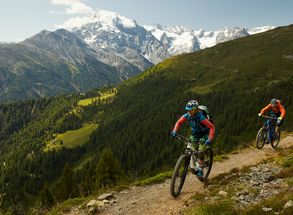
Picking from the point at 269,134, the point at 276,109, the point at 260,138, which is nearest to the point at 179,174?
the point at 269,134

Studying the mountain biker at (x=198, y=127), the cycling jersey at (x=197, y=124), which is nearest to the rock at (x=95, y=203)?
the mountain biker at (x=198, y=127)

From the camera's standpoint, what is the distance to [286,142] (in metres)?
29.2

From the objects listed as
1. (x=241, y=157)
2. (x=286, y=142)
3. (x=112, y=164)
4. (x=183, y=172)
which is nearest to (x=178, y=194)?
(x=183, y=172)

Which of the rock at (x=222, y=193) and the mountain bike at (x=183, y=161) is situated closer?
the rock at (x=222, y=193)

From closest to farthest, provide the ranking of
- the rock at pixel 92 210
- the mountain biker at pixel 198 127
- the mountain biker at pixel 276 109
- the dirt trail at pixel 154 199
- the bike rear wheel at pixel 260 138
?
1. the dirt trail at pixel 154 199
2. the rock at pixel 92 210
3. the mountain biker at pixel 198 127
4. the mountain biker at pixel 276 109
5. the bike rear wheel at pixel 260 138

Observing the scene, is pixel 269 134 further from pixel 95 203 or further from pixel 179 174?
pixel 95 203

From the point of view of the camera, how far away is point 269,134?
85.9ft

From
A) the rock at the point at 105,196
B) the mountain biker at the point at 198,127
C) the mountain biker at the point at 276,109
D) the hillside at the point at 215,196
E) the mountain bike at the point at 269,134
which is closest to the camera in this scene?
the hillside at the point at 215,196

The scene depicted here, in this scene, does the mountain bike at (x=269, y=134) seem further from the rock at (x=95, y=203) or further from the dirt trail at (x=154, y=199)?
the rock at (x=95, y=203)

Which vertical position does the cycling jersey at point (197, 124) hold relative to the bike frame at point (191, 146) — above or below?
above

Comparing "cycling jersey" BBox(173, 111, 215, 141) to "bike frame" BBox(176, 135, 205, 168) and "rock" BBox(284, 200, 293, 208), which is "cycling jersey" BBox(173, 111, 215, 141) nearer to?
"bike frame" BBox(176, 135, 205, 168)


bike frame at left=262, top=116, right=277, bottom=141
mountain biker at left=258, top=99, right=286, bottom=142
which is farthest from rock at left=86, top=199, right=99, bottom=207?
bike frame at left=262, top=116, right=277, bottom=141

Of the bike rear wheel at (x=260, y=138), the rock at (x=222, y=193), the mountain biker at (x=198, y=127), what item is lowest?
the bike rear wheel at (x=260, y=138)

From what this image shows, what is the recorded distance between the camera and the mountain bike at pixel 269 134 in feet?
86.0
